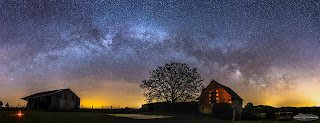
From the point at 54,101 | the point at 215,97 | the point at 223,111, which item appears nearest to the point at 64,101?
the point at 54,101

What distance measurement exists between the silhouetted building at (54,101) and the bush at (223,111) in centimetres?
3943

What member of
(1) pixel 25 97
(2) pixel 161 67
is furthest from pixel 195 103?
(1) pixel 25 97

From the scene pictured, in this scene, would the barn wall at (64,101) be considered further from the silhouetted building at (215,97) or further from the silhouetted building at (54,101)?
the silhouetted building at (215,97)

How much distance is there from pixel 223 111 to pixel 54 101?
136ft

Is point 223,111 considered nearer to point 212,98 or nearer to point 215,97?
point 215,97

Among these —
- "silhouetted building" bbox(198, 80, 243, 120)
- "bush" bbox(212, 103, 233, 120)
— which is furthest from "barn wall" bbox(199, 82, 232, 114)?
"bush" bbox(212, 103, 233, 120)

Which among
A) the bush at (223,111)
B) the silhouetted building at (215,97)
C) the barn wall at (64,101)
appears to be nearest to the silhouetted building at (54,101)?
the barn wall at (64,101)

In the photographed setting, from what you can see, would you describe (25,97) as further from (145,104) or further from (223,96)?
(223,96)

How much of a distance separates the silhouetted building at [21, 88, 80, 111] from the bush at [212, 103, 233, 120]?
39.4m

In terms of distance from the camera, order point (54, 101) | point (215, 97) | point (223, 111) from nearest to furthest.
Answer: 1. point (223, 111)
2. point (215, 97)
3. point (54, 101)

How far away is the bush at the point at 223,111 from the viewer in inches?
1271

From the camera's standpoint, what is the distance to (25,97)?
201 ft

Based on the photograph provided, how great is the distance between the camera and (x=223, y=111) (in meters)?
33.8

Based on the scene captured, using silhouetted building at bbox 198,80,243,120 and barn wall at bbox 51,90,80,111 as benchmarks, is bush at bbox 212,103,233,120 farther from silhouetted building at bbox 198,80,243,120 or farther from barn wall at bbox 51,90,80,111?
barn wall at bbox 51,90,80,111
